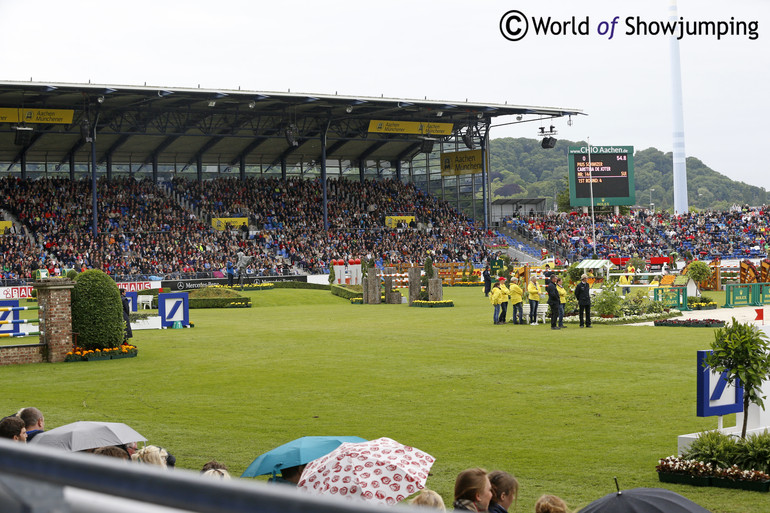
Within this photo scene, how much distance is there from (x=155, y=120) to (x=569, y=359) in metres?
45.2

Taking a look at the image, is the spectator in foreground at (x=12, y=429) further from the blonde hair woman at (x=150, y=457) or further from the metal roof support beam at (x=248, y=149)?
the metal roof support beam at (x=248, y=149)

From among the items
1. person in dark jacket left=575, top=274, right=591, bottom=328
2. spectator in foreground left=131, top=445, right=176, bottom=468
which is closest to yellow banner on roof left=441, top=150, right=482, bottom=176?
person in dark jacket left=575, top=274, right=591, bottom=328

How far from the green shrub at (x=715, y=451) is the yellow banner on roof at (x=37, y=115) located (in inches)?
1854

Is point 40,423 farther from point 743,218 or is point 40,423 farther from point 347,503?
point 743,218

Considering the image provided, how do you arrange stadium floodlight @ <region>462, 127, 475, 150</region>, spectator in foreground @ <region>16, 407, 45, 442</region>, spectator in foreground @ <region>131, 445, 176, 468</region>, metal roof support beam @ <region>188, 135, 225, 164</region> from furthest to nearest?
1. stadium floodlight @ <region>462, 127, 475, 150</region>
2. metal roof support beam @ <region>188, 135, 225, 164</region>
3. spectator in foreground @ <region>16, 407, 45, 442</region>
4. spectator in foreground @ <region>131, 445, 176, 468</region>

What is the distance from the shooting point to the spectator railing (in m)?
1.40

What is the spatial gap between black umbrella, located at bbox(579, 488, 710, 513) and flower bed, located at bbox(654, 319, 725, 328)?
804 inches

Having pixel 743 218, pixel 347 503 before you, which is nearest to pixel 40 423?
pixel 347 503

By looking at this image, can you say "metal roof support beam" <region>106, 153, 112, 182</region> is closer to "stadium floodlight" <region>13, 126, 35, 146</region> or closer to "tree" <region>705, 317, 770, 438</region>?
"stadium floodlight" <region>13, 126, 35, 146</region>

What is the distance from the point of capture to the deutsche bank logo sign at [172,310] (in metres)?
27.4

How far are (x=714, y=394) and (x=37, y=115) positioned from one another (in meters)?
47.5

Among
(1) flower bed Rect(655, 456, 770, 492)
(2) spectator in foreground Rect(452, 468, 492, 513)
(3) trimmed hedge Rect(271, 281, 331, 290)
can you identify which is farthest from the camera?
(3) trimmed hedge Rect(271, 281, 331, 290)

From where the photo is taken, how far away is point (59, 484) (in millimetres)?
1636

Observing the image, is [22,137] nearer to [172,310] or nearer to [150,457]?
[172,310]
